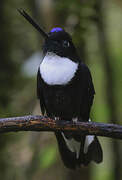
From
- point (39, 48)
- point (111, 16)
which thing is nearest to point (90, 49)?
point (39, 48)

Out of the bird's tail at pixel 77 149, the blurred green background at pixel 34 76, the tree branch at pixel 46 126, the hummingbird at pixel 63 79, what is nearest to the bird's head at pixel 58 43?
the hummingbird at pixel 63 79

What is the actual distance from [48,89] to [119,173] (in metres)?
1.65

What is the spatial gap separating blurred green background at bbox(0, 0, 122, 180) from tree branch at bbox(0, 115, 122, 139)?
1.50m

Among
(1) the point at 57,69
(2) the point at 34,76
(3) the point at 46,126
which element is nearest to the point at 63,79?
(1) the point at 57,69

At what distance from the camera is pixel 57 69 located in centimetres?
365

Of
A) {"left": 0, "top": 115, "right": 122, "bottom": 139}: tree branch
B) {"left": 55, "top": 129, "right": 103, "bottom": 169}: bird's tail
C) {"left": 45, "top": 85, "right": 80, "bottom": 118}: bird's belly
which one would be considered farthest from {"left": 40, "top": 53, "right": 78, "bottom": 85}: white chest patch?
{"left": 55, "top": 129, "right": 103, "bottom": 169}: bird's tail

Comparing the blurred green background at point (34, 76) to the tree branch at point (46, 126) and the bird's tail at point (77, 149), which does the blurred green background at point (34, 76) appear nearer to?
the bird's tail at point (77, 149)

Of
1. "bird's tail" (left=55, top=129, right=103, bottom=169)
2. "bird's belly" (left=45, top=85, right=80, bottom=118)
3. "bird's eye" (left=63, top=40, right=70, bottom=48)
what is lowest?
"bird's tail" (left=55, top=129, right=103, bottom=169)

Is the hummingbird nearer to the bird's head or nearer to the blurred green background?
the bird's head

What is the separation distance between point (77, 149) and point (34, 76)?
1.39 metres

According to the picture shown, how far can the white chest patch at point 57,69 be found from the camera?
362 cm

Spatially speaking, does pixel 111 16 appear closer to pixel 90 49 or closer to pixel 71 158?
pixel 90 49

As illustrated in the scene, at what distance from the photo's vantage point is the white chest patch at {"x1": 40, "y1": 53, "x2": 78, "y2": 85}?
3621mm

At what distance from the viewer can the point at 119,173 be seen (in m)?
4.77
